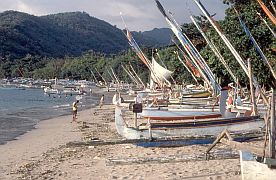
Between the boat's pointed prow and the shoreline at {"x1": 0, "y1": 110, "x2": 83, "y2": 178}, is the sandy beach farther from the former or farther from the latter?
the boat's pointed prow

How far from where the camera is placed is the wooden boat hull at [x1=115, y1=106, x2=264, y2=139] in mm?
17812

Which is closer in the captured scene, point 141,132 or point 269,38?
point 141,132

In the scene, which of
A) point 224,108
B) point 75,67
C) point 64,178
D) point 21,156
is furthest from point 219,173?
point 75,67

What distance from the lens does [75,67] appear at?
16900 cm

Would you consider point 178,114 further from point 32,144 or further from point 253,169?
point 253,169

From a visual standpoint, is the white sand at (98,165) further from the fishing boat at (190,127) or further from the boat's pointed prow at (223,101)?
the boat's pointed prow at (223,101)

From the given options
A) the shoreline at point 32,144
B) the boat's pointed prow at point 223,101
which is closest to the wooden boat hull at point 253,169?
the shoreline at point 32,144

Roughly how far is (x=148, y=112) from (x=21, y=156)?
21.2 ft

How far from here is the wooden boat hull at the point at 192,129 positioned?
1781 cm

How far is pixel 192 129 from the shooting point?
1830 cm

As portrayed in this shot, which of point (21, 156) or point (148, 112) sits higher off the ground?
point (148, 112)

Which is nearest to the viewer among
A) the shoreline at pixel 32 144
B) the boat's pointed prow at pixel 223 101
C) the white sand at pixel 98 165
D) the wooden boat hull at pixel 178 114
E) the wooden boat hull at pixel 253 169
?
the wooden boat hull at pixel 253 169

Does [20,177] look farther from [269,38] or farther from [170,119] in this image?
[269,38]

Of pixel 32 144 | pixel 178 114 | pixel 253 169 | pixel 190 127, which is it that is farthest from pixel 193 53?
pixel 253 169
